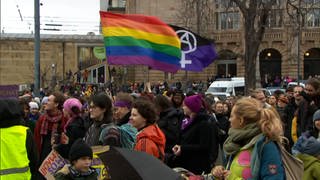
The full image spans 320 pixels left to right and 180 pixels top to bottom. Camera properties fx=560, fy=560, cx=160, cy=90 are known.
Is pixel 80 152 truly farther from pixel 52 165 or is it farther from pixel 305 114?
pixel 305 114

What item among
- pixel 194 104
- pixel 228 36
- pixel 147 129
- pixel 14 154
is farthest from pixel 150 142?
pixel 228 36

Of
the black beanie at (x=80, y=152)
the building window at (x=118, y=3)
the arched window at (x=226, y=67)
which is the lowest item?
the black beanie at (x=80, y=152)

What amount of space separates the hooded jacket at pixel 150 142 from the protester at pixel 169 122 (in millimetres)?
1602

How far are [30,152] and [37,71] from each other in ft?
33.5

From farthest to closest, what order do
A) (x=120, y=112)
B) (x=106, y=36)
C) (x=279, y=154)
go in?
1. (x=106, y=36)
2. (x=120, y=112)
3. (x=279, y=154)

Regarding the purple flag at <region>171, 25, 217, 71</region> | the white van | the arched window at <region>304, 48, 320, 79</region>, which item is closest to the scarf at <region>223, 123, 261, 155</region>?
the purple flag at <region>171, 25, 217, 71</region>

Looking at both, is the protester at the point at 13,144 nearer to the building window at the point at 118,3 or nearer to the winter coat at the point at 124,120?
the winter coat at the point at 124,120

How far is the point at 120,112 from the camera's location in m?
6.53

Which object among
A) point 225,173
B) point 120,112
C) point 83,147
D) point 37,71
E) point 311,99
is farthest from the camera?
point 37,71

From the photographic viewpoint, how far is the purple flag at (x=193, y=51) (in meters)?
11.5

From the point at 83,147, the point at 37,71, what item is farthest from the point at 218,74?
the point at 83,147

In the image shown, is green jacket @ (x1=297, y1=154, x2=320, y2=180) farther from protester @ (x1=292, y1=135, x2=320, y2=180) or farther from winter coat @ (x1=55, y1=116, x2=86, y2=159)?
winter coat @ (x1=55, y1=116, x2=86, y2=159)

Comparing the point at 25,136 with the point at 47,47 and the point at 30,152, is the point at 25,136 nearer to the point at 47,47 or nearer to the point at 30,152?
the point at 30,152

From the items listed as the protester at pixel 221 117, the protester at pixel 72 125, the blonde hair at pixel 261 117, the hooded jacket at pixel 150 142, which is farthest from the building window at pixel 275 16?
the blonde hair at pixel 261 117
